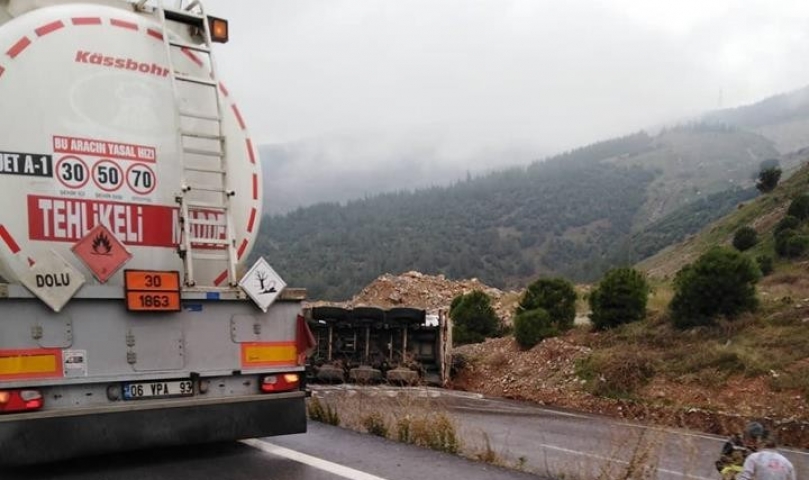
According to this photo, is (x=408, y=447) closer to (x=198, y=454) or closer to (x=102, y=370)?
(x=198, y=454)

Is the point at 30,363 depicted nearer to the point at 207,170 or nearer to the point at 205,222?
the point at 205,222

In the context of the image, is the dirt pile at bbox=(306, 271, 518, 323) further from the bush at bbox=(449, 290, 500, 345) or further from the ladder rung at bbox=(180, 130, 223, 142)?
the ladder rung at bbox=(180, 130, 223, 142)

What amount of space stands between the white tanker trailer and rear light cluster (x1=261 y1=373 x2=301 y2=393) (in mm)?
12

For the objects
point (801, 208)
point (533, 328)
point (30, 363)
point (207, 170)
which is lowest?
point (533, 328)

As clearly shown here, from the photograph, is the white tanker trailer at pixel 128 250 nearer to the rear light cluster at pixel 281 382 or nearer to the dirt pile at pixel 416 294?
the rear light cluster at pixel 281 382

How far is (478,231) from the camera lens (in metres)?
140

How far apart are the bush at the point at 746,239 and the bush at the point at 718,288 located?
2188 cm

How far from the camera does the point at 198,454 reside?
5.64m

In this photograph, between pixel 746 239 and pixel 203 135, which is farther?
pixel 746 239

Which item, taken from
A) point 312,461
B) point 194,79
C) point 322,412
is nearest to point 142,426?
point 312,461

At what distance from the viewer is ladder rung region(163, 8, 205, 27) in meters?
5.98

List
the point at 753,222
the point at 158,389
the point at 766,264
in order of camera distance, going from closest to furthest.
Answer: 1. the point at 158,389
2. the point at 766,264
3. the point at 753,222

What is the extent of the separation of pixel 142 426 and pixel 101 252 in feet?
4.19

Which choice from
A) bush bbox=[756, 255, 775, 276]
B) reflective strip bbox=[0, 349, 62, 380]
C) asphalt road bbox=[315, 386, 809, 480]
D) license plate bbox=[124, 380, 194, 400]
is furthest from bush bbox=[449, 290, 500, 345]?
reflective strip bbox=[0, 349, 62, 380]
